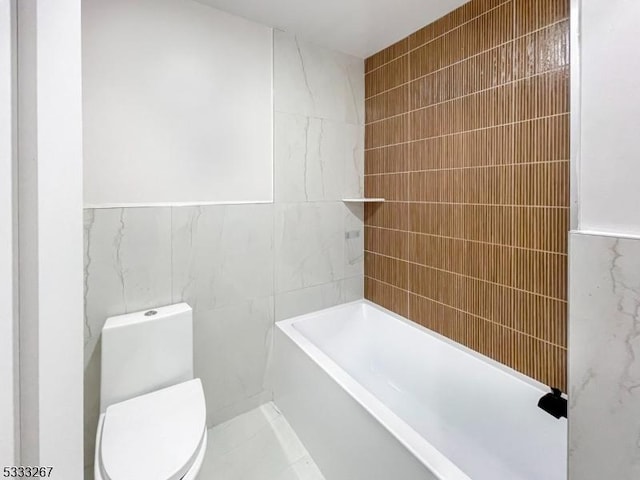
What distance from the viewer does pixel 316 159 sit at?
2232 millimetres

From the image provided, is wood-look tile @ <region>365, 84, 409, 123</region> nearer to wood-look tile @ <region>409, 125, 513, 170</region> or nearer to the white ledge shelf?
wood-look tile @ <region>409, 125, 513, 170</region>

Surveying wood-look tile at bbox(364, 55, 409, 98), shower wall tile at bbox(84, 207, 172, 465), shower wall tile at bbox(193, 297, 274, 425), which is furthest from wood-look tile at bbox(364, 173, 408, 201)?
shower wall tile at bbox(84, 207, 172, 465)

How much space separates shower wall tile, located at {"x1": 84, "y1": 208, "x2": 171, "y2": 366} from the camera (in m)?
1.54

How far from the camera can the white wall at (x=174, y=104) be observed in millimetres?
1523

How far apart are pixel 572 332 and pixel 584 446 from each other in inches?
11.1

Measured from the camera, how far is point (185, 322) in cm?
165

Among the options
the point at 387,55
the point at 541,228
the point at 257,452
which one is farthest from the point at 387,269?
the point at 387,55

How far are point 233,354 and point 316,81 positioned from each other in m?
1.96

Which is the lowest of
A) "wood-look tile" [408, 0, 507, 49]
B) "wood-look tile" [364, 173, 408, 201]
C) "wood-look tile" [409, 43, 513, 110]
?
"wood-look tile" [364, 173, 408, 201]

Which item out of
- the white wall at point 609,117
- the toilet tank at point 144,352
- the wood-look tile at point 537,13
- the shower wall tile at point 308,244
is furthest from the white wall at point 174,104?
the white wall at point 609,117

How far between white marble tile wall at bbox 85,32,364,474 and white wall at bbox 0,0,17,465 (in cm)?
112

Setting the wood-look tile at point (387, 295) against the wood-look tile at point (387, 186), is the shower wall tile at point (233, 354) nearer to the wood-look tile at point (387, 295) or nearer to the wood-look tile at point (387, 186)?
the wood-look tile at point (387, 295)

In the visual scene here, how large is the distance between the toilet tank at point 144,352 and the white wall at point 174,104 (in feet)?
2.04

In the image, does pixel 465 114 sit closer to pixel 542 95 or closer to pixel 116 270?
pixel 542 95
